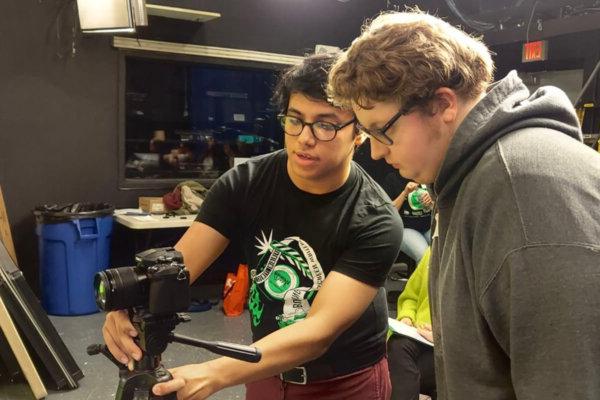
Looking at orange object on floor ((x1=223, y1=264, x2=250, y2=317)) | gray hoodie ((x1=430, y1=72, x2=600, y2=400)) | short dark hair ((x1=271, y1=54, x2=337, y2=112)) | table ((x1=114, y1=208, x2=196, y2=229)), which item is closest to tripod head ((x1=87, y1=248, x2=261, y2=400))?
gray hoodie ((x1=430, y1=72, x2=600, y2=400))

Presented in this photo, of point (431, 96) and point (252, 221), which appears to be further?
point (252, 221)

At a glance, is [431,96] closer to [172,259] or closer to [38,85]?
[172,259]

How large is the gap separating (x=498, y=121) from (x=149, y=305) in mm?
637

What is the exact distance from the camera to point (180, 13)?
4.45 meters

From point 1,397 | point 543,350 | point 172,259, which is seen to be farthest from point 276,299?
point 1,397

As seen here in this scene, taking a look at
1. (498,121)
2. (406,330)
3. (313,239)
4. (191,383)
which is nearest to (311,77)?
(313,239)

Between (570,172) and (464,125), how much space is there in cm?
19

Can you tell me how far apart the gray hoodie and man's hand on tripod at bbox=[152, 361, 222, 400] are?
1.46ft

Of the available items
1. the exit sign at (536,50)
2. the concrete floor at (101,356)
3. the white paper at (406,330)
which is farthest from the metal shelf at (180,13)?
the white paper at (406,330)

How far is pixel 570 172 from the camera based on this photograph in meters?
0.70

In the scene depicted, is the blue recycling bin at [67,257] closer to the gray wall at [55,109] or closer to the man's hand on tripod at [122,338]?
the gray wall at [55,109]

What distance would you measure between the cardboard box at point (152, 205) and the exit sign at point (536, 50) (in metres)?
3.30

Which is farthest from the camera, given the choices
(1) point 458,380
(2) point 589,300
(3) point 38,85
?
(3) point 38,85

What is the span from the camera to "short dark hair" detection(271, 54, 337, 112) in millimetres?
1380
